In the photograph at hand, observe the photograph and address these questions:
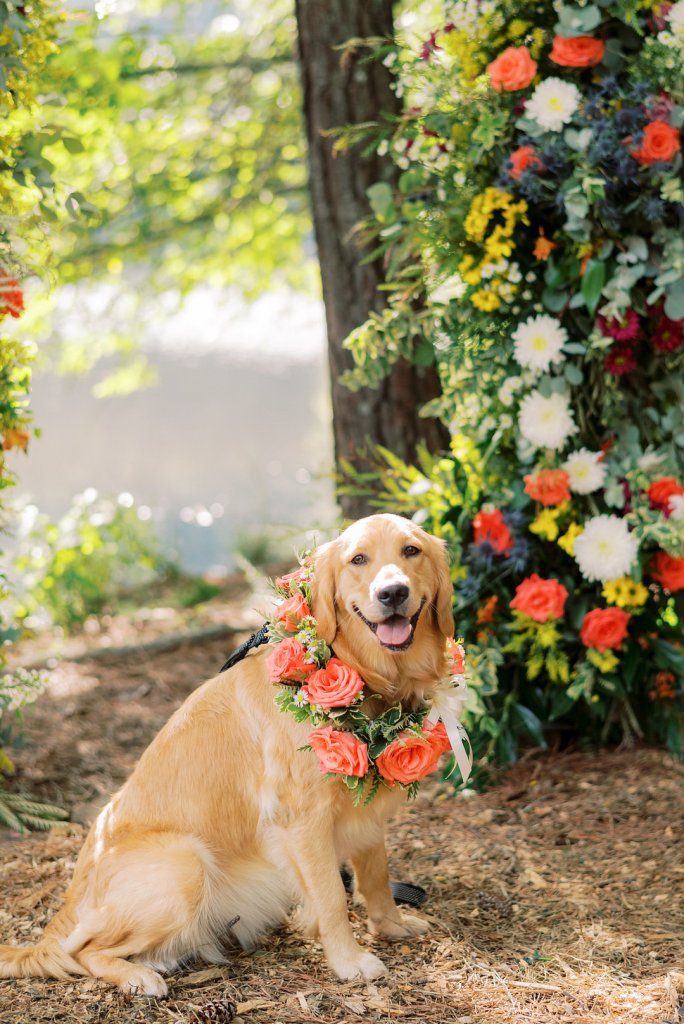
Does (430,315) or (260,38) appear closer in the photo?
(430,315)

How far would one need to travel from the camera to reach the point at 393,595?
Result: 8.81 feet

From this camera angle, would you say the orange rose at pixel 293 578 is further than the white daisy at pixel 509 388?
No

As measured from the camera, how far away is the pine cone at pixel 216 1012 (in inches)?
100

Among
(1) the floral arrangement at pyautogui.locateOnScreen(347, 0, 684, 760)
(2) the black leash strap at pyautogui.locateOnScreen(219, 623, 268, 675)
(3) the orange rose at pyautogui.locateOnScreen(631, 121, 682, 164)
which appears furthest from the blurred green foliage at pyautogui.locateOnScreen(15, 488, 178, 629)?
(3) the orange rose at pyautogui.locateOnScreen(631, 121, 682, 164)

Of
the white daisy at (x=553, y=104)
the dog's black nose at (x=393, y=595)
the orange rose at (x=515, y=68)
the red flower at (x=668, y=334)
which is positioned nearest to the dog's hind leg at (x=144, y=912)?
the dog's black nose at (x=393, y=595)

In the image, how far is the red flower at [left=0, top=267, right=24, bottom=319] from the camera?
3.41 meters

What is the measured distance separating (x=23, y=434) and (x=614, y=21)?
286 centimetres

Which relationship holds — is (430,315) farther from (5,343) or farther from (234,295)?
(234,295)

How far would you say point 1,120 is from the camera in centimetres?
345

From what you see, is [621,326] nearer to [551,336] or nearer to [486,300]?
[551,336]

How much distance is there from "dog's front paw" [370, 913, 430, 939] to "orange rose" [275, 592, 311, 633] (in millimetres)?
997

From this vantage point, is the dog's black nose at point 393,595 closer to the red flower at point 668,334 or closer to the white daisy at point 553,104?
the red flower at point 668,334

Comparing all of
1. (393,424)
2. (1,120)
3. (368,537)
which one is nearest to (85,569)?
(393,424)

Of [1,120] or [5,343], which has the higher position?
[1,120]
